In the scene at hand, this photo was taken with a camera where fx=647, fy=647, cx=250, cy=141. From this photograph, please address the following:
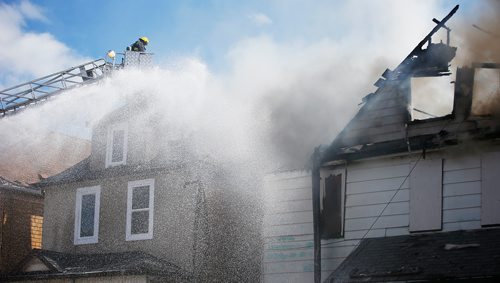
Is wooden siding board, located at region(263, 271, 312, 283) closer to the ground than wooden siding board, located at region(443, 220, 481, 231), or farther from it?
closer to the ground

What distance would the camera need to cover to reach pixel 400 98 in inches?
567

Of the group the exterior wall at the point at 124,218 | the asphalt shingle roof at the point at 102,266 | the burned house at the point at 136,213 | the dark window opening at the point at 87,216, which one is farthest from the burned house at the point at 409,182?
the dark window opening at the point at 87,216

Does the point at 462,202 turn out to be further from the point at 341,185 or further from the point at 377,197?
the point at 341,185

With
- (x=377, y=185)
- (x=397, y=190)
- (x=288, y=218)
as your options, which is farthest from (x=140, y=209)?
(x=397, y=190)

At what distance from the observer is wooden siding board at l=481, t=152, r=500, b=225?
12.6 m

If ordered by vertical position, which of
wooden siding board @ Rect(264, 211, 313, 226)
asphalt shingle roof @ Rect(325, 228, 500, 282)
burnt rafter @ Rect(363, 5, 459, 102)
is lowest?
asphalt shingle roof @ Rect(325, 228, 500, 282)

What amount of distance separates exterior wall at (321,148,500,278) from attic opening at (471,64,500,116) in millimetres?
918

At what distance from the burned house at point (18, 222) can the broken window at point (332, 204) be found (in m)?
11.8

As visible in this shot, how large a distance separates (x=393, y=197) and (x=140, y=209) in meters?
8.11

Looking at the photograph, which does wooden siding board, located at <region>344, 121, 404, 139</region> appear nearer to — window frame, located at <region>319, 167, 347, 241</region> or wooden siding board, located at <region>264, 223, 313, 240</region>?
window frame, located at <region>319, 167, 347, 241</region>

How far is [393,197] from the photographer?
13844 mm

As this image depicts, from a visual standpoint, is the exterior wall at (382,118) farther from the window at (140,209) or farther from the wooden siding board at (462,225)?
the window at (140,209)


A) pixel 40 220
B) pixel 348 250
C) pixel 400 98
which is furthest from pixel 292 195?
pixel 40 220

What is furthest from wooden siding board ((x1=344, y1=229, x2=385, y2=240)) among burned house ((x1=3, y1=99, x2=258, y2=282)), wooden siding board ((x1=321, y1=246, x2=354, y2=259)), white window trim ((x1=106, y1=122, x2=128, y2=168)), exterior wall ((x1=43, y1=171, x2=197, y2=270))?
white window trim ((x1=106, y1=122, x2=128, y2=168))
